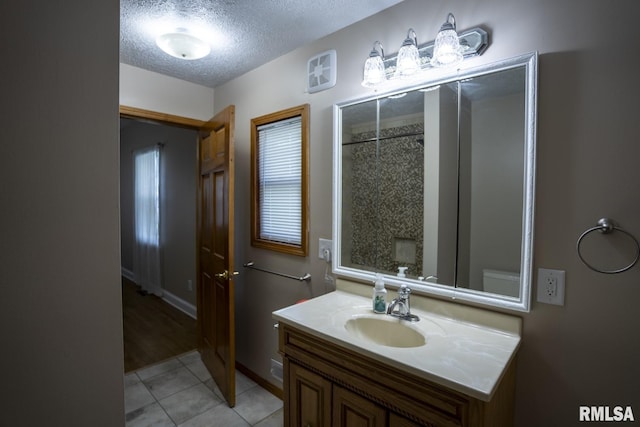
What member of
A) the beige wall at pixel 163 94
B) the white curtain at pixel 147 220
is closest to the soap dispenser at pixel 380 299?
the beige wall at pixel 163 94

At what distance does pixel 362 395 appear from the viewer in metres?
Result: 1.16

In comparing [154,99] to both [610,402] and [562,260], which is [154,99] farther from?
[610,402]

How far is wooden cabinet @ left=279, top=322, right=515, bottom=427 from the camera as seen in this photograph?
0.96 metres

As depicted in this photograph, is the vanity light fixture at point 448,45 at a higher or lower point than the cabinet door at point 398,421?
higher

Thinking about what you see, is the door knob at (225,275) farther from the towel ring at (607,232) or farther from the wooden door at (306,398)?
the towel ring at (607,232)

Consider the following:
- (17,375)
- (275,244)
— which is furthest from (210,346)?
(17,375)

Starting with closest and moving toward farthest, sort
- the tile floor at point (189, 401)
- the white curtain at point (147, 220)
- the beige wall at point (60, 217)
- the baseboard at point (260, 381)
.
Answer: the beige wall at point (60, 217) < the tile floor at point (189, 401) < the baseboard at point (260, 381) < the white curtain at point (147, 220)

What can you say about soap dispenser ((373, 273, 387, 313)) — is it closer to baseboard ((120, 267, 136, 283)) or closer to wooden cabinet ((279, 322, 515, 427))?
wooden cabinet ((279, 322, 515, 427))

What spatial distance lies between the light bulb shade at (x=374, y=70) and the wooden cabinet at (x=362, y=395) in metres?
1.24

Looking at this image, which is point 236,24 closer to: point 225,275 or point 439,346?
point 225,275

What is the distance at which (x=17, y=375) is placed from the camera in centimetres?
81

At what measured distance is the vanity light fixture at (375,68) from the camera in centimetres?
153

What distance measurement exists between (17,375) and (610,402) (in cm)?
179

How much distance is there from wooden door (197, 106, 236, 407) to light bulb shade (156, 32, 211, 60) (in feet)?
1.20
